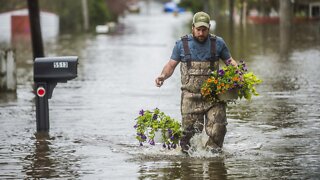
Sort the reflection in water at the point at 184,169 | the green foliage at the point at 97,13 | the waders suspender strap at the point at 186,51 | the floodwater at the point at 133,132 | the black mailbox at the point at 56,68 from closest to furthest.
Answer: the reflection in water at the point at 184,169 → the floodwater at the point at 133,132 → the waders suspender strap at the point at 186,51 → the black mailbox at the point at 56,68 → the green foliage at the point at 97,13

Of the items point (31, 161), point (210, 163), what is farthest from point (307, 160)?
point (31, 161)

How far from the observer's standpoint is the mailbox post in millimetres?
12969

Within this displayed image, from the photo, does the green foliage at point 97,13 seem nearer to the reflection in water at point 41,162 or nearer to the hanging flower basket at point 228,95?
the reflection in water at point 41,162

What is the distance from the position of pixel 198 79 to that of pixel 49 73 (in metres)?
2.78

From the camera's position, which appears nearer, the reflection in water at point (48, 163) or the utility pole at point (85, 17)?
the reflection in water at point (48, 163)

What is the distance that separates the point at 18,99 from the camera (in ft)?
60.5

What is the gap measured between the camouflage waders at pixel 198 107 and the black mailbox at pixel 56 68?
229cm

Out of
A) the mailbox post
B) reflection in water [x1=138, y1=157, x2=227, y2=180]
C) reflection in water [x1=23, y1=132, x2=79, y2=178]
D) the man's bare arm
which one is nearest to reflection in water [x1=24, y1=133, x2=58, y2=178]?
reflection in water [x1=23, y1=132, x2=79, y2=178]

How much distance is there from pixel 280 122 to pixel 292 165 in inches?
153

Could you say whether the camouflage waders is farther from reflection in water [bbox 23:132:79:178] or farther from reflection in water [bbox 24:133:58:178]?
reflection in water [bbox 24:133:58:178]

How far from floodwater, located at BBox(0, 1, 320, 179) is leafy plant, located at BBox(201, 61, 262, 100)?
0.75 metres

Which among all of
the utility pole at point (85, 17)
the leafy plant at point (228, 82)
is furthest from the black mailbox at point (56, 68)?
the utility pole at point (85, 17)

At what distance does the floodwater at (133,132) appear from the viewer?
10.3 meters

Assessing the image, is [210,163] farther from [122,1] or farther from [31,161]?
[122,1]
